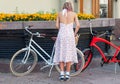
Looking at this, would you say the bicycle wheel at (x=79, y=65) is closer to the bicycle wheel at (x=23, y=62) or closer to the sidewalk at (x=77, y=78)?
the sidewalk at (x=77, y=78)

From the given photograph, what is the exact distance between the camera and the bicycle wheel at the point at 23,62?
895 cm

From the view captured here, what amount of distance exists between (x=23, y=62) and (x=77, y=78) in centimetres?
136

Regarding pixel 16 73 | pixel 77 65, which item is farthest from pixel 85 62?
pixel 16 73

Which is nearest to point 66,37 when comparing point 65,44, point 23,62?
point 65,44

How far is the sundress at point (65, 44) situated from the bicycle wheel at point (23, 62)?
0.79 m

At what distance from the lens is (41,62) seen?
9594mm

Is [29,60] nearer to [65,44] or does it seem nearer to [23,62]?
[23,62]

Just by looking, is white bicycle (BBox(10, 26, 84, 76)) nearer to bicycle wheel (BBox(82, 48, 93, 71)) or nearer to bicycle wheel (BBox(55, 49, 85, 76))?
bicycle wheel (BBox(55, 49, 85, 76))

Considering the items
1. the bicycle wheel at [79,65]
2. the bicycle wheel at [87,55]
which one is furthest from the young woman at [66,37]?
the bicycle wheel at [87,55]

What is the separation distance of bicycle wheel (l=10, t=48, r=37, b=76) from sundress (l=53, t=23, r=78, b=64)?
0.79 metres

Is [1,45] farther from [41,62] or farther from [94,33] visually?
[94,33]

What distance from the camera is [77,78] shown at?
8961 mm

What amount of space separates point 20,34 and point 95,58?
2188 mm

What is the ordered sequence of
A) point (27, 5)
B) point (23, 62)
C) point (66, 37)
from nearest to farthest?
point (66, 37), point (23, 62), point (27, 5)
